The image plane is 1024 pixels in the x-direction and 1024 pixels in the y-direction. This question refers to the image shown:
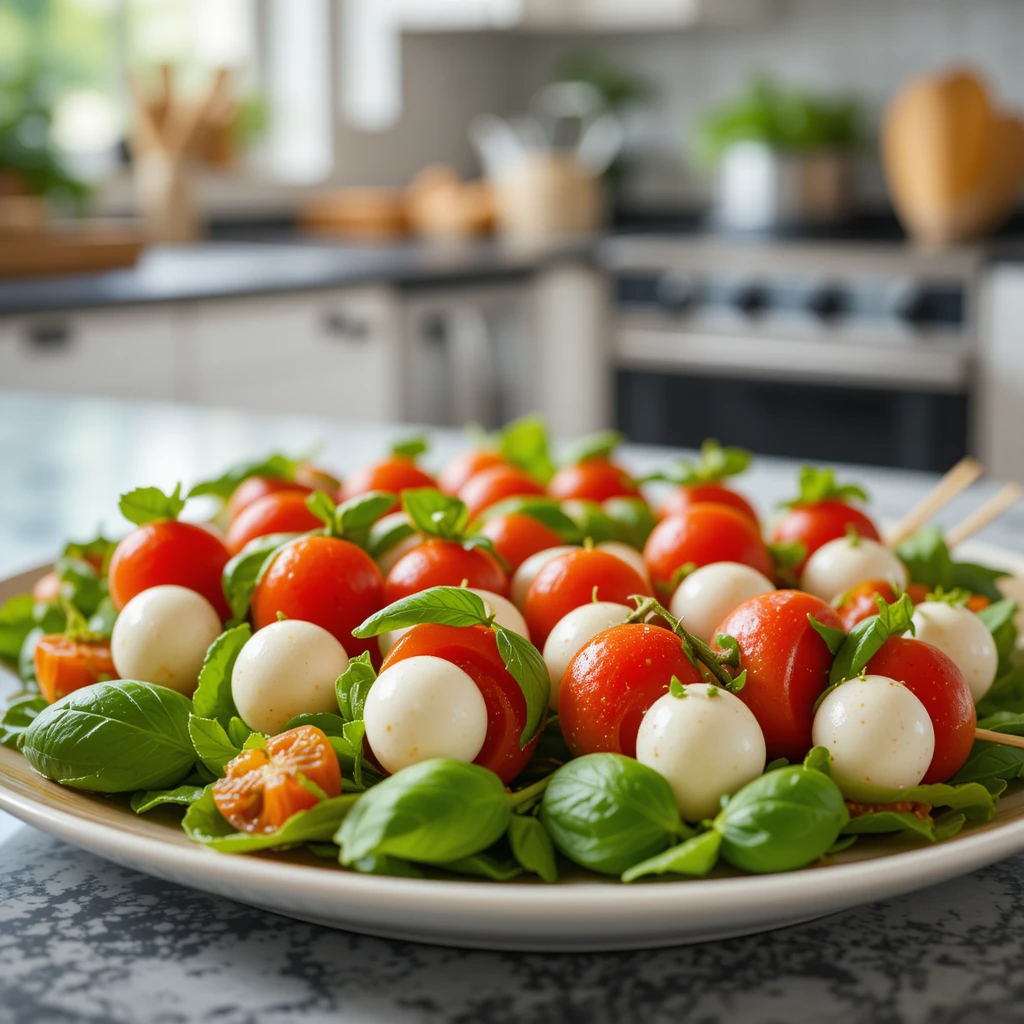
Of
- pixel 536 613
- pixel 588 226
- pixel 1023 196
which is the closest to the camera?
pixel 536 613

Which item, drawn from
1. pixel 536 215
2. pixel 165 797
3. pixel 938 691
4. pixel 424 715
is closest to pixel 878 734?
pixel 938 691

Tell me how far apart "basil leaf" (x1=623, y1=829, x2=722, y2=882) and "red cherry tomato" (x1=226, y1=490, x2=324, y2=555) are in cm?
33

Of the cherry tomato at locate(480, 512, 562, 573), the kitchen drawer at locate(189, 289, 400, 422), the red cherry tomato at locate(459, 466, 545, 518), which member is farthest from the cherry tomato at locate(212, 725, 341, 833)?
the kitchen drawer at locate(189, 289, 400, 422)

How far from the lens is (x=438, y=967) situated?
500 mm

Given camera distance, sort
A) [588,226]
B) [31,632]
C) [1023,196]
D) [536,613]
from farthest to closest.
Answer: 1. [588,226]
2. [1023,196]
3. [31,632]
4. [536,613]

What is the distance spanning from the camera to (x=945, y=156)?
3316 mm

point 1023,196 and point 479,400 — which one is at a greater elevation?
point 1023,196

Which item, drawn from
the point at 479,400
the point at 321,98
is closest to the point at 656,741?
Result: the point at 479,400

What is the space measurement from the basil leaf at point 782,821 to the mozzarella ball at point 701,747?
1 cm

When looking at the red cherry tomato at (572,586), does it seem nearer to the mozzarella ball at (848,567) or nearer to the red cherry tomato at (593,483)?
the mozzarella ball at (848,567)

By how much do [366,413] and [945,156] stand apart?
1505mm

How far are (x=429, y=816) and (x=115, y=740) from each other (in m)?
0.16

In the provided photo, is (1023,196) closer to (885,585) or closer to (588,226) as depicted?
(588,226)

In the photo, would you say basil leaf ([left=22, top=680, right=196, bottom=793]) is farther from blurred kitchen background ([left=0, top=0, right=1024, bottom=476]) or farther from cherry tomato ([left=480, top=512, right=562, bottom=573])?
blurred kitchen background ([left=0, top=0, right=1024, bottom=476])
